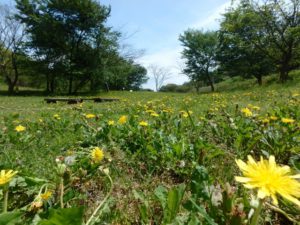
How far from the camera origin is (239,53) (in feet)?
95.9

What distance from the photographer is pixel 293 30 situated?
18.4m

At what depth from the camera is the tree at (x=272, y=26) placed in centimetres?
1945

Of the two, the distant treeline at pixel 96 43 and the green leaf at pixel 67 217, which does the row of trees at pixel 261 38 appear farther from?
the green leaf at pixel 67 217

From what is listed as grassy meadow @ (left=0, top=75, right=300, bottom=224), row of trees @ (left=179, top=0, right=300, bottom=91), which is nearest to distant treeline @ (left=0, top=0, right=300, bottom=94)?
row of trees @ (left=179, top=0, right=300, bottom=91)

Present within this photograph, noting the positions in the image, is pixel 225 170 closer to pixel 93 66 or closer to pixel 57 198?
pixel 57 198

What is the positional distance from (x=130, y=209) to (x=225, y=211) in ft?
1.67

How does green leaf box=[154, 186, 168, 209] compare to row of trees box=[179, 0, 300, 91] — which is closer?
green leaf box=[154, 186, 168, 209]

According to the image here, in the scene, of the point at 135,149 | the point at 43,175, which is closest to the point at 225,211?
the point at 43,175

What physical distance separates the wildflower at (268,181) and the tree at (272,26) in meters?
19.9

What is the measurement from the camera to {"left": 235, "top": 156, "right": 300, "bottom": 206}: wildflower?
1.68ft

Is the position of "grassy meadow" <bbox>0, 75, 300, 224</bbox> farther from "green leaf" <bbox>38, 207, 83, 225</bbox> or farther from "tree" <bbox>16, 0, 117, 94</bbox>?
"tree" <bbox>16, 0, 117, 94</bbox>

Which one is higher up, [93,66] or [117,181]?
[93,66]

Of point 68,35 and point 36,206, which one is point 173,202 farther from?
point 68,35

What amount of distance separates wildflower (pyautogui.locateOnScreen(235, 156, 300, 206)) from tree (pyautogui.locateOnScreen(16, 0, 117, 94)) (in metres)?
24.5
